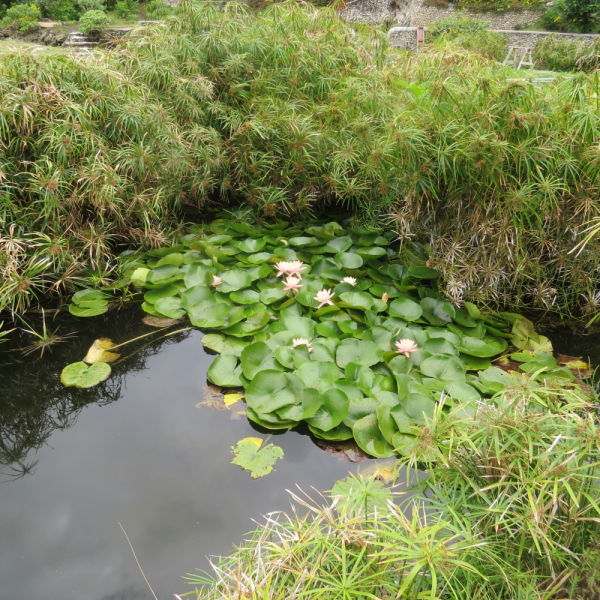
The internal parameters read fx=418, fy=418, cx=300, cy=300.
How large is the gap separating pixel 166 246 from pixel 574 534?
2.75m

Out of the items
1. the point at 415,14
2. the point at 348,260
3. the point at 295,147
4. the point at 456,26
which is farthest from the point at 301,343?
the point at 415,14

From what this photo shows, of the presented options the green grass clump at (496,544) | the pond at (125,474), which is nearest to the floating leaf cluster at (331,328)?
the pond at (125,474)

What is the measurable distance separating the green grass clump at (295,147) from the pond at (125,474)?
607mm

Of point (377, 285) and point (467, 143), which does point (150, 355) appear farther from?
point (467, 143)

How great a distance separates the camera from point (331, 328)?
2227 mm

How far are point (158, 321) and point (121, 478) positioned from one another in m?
1.01

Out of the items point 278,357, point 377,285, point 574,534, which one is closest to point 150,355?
point 278,357

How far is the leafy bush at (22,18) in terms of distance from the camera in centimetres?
1388

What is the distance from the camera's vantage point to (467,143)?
6.86ft

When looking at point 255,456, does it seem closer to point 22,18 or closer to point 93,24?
point 93,24

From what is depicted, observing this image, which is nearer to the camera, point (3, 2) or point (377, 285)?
point (377, 285)

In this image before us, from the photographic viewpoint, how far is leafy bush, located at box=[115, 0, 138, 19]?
48.4 ft

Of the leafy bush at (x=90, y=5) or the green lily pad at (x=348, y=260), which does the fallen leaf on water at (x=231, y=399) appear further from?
the leafy bush at (x=90, y=5)

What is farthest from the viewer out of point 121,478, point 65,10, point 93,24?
point 65,10
